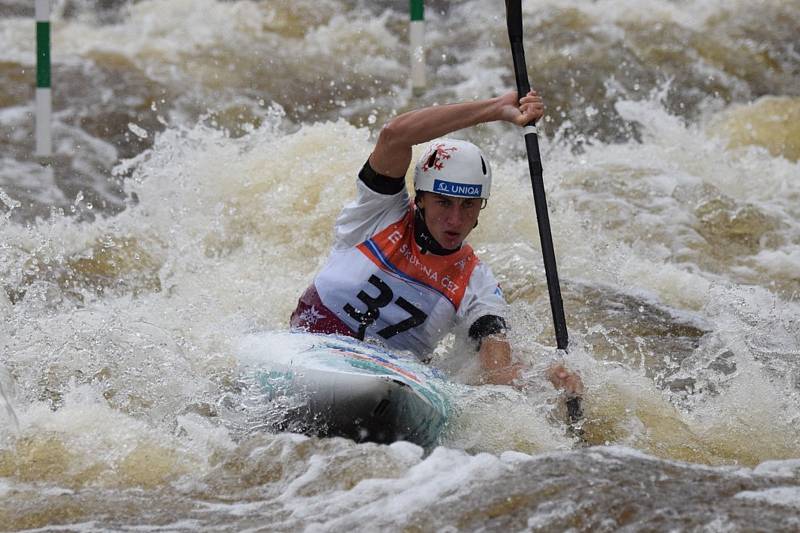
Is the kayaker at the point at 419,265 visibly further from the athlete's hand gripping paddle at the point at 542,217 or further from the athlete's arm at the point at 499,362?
the athlete's hand gripping paddle at the point at 542,217

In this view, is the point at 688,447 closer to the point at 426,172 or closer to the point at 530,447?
the point at 530,447

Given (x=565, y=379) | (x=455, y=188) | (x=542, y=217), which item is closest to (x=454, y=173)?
(x=455, y=188)

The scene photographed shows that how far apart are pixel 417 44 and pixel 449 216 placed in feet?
15.3

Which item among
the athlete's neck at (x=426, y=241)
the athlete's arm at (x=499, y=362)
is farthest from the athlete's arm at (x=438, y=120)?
the athlete's arm at (x=499, y=362)

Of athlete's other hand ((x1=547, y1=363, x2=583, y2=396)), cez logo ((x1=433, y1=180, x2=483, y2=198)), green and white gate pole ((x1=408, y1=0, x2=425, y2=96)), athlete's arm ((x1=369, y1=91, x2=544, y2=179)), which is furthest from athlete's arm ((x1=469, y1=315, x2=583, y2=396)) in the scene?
green and white gate pole ((x1=408, y1=0, x2=425, y2=96))

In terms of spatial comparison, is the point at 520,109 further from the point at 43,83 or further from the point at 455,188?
the point at 43,83

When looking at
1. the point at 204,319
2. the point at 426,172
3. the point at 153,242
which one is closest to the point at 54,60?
the point at 153,242

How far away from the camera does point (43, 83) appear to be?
7.58 m

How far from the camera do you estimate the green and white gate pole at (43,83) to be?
298 inches

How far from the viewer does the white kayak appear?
382 centimetres

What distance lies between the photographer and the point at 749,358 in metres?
4.93

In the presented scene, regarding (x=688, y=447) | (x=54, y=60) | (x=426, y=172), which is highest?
(x=54, y=60)

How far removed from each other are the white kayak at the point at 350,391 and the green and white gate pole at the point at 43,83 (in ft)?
13.2

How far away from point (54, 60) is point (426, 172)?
7.08 metres
